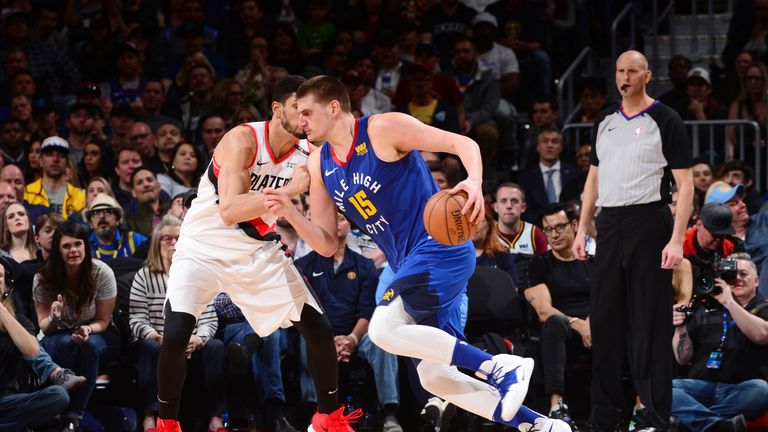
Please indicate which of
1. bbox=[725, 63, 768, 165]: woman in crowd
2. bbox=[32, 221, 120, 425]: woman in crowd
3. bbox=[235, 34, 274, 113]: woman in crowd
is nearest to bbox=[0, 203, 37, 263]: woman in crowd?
bbox=[32, 221, 120, 425]: woman in crowd

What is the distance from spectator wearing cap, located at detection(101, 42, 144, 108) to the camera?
11977 mm

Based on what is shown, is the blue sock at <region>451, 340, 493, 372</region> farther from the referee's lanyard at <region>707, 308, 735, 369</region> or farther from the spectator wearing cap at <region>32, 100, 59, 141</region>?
the spectator wearing cap at <region>32, 100, 59, 141</region>

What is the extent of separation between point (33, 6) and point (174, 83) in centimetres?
276

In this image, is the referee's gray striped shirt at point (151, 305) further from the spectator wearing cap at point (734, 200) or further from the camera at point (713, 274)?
the spectator wearing cap at point (734, 200)

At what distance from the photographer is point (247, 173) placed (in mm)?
6277

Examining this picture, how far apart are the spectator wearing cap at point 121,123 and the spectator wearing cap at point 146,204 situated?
1.52 m

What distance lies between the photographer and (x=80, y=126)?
10.8 m

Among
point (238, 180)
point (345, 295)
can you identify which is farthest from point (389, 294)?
point (345, 295)

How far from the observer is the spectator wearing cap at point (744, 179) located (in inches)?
385

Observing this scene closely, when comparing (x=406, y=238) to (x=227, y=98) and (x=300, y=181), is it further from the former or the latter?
(x=227, y=98)

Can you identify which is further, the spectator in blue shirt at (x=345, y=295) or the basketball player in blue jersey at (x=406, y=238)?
the spectator in blue shirt at (x=345, y=295)

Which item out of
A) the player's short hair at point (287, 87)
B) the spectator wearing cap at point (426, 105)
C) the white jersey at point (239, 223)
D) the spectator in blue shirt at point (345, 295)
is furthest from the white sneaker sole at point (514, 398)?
the spectator wearing cap at point (426, 105)

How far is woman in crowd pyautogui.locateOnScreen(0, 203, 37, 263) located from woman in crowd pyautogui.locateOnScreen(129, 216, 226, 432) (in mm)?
921

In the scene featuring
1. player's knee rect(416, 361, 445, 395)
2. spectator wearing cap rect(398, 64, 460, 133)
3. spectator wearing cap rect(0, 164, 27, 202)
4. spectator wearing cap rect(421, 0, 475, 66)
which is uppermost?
spectator wearing cap rect(421, 0, 475, 66)
